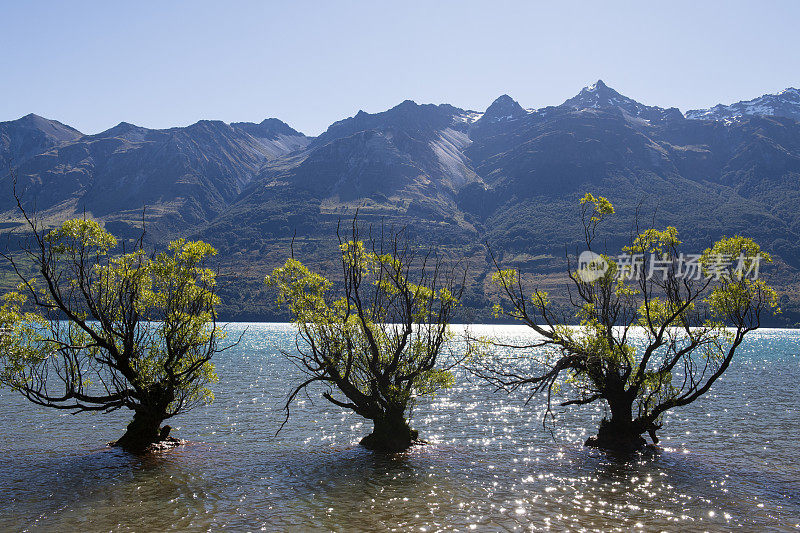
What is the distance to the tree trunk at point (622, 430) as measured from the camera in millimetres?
29812

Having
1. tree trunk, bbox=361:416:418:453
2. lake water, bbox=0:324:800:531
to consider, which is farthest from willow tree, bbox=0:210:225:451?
tree trunk, bbox=361:416:418:453

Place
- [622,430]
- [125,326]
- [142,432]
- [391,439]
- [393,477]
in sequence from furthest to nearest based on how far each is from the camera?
1. [391,439]
2. [622,430]
3. [142,432]
4. [125,326]
5. [393,477]

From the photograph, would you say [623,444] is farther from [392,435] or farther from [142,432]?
→ [142,432]

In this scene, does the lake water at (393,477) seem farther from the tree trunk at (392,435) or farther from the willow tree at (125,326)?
→ the willow tree at (125,326)

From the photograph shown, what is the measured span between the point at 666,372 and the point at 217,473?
24911 millimetres

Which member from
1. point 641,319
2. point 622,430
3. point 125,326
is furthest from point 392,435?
point 641,319

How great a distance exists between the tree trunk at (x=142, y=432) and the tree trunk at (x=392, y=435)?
41.8 ft

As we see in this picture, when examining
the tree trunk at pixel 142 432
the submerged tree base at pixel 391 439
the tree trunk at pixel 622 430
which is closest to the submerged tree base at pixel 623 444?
the tree trunk at pixel 622 430

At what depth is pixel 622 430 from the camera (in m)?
30.5

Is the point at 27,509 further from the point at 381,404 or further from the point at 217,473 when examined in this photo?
the point at 381,404

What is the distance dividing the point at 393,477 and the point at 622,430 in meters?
14.6

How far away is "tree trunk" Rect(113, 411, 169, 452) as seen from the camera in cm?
2947

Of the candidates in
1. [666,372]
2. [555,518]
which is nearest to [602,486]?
[555,518]

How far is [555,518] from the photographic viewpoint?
20281 millimetres
